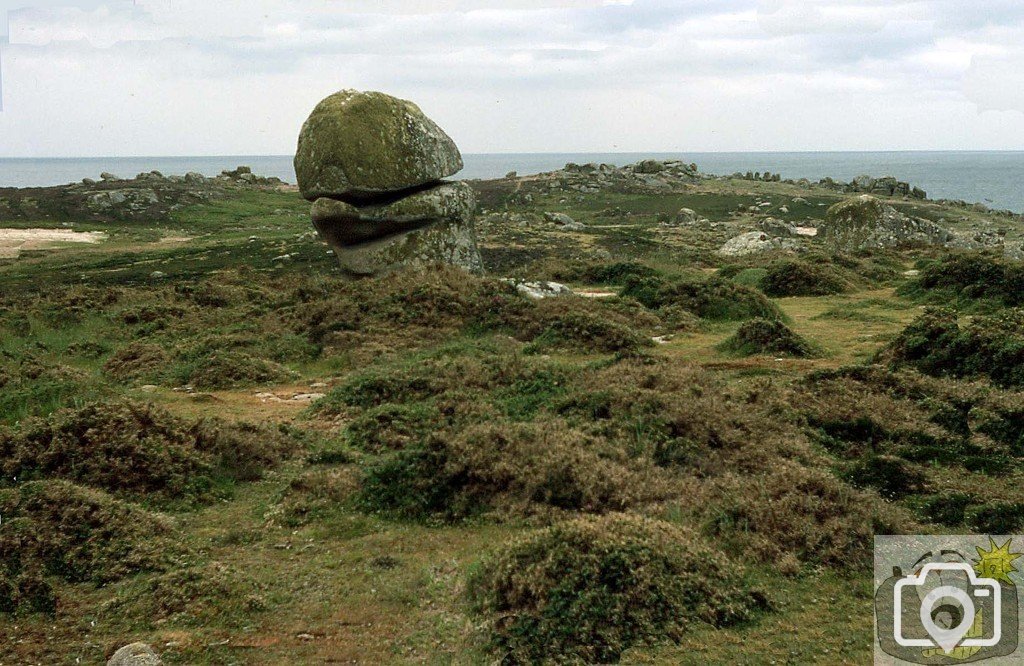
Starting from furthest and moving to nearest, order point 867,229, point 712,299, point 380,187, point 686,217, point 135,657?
point 686,217
point 867,229
point 380,187
point 712,299
point 135,657

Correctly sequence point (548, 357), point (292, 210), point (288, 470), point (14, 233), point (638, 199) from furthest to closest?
1. point (638, 199)
2. point (292, 210)
3. point (14, 233)
4. point (548, 357)
5. point (288, 470)

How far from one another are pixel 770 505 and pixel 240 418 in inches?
340

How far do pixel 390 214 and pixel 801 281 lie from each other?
1310 cm

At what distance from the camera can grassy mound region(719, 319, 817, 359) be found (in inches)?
642

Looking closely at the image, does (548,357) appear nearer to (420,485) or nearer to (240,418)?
(240,418)

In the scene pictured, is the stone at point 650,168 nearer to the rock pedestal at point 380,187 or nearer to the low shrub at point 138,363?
the rock pedestal at point 380,187

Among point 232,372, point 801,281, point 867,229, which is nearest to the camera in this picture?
point 232,372

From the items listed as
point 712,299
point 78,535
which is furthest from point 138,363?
point 712,299

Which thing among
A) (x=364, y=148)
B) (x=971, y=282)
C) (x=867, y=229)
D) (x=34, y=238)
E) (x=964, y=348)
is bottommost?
(x=964, y=348)

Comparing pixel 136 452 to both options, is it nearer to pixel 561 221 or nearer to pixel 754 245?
pixel 754 245

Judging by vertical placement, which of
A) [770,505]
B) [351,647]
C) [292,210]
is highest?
[292,210]

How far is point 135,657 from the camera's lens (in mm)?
5863

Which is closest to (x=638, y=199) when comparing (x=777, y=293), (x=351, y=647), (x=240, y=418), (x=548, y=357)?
(x=777, y=293)

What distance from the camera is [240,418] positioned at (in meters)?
13.1
